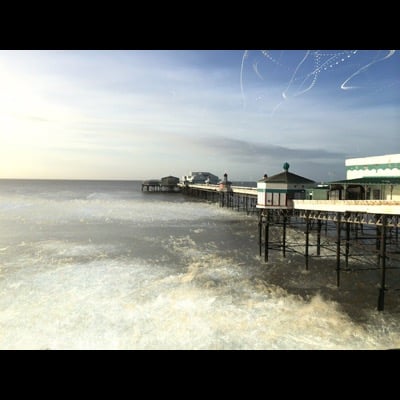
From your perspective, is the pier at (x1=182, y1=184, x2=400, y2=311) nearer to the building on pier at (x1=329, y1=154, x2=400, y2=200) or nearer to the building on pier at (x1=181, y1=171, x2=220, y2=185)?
the building on pier at (x1=329, y1=154, x2=400, y2=200)

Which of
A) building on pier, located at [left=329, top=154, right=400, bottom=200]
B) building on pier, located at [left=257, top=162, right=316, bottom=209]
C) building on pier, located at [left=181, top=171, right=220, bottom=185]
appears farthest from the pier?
building on pier, located at [left=181, top=171, right=220, bottom=185]

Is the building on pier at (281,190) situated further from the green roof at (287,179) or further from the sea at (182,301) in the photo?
the sea at (182,301)

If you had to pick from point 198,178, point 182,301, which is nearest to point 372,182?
point 182,301

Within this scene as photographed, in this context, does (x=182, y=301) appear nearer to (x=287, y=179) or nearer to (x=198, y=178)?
(x=287, y=179)

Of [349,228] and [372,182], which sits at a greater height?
[372,182]

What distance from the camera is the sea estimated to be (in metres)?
10.9

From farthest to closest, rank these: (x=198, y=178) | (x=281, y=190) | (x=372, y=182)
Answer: (x=198, y=178), (x=281, y=190), (x=372, y=182)

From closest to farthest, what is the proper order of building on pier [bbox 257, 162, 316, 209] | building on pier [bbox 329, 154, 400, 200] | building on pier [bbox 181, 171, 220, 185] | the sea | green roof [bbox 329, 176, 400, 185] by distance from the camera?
1. the sea
2. green roof [bbox 329, 176, 400, 185]
3. building on pier [bbox 329, 154, 400, 200]
4. building on pier [bbox 257, 162, 316, 209]
5. building on pier [bbox 181, 171, 220, 185]

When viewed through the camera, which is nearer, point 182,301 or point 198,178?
point 182,301

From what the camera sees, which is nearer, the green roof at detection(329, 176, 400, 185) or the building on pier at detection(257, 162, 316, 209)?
the green roof at detection(329, 176, 400, 185)

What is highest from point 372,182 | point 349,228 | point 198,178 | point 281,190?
point 198,178

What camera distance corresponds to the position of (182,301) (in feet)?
47.0
